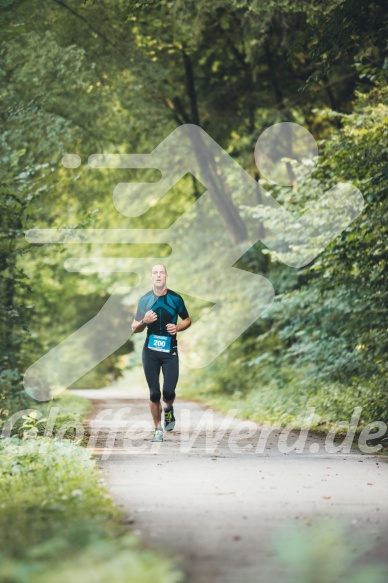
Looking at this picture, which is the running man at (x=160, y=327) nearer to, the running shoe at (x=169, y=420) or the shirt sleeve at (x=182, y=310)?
→ the shirt sleeve at (x=182, y=310)

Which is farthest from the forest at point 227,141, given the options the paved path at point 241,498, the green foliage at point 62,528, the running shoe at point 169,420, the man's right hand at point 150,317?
the green foliage at point 62,528

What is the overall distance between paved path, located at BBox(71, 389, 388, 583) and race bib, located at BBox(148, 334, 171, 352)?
4.11 feet

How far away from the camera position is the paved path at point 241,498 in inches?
199

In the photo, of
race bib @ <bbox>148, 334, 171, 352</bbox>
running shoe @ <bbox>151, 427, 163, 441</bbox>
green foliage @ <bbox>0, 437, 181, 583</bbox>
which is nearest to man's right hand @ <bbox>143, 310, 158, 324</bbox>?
race bib @ <bbox>148, 334, 171, 352</bbox>

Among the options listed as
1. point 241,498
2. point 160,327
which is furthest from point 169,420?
point 241,498

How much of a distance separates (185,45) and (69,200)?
17.9 feet

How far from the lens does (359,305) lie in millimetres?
14023

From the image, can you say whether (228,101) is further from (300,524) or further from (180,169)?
(300,524)

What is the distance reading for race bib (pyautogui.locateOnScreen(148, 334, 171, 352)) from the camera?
35.1ft

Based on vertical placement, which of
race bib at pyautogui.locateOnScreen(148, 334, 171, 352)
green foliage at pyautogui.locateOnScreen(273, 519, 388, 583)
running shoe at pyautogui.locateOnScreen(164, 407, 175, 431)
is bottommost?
green foliage at pyautogui.locateOnScreen(273, 519, 388, 583)

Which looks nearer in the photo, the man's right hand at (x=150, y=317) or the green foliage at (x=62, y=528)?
the green foliage at (x=62, y=528)

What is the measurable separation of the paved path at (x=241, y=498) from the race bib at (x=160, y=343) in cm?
125

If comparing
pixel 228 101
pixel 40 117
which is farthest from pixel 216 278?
pixel 40 117

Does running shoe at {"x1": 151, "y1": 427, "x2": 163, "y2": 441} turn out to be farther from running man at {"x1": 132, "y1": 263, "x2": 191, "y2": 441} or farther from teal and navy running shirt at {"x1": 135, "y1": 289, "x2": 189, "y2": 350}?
teal and navy running shirt at {"x1": 135, "y1": 289, "x2": 189, "y2": 350}
